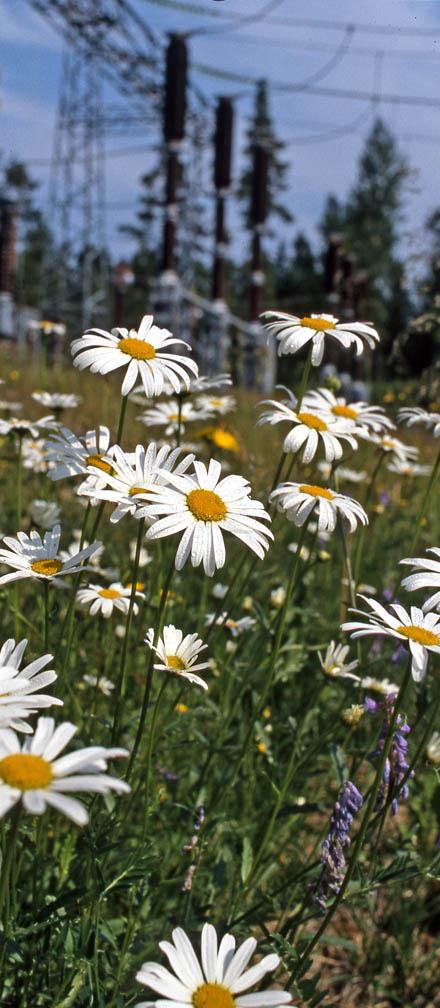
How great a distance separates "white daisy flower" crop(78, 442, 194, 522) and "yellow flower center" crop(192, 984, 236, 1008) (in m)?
0.54

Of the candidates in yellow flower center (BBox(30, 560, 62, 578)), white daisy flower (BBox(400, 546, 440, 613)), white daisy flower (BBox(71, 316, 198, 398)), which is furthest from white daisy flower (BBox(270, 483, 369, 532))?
yellow flower center (BBox(30, 560, 62, 578))

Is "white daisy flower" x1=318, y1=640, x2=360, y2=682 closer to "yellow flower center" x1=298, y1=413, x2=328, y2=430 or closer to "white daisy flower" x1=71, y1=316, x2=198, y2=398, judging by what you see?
"yellow flower center" x1=298, y1=413, x2=328, y2=430

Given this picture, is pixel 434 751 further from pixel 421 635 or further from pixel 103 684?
pixel 103 684

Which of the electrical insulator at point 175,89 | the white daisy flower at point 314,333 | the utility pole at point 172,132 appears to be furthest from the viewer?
the electrical insulator at point 175,89

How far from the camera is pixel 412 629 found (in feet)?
3.59

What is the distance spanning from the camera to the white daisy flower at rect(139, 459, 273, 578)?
41.1 inches

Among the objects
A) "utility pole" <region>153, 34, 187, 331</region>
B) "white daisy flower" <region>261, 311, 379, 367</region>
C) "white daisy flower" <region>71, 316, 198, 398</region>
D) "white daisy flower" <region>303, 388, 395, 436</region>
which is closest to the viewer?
"white daisy flower" <region>71, 316, 198, 398</region>

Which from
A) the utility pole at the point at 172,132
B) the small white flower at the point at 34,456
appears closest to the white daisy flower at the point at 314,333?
the small white flower at the point at 34,456

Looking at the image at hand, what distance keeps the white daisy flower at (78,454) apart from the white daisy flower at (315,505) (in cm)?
28

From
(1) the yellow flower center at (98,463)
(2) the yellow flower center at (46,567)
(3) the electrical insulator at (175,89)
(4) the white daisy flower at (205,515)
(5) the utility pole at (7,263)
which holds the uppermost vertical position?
(3) the electrical insulator at (175,89)

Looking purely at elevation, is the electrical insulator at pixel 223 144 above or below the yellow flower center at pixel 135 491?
above

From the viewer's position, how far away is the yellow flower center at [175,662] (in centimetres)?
124

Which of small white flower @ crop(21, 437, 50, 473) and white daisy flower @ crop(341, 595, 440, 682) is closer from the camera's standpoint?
white daisy flower @ crop(341, 595, 440, 682)

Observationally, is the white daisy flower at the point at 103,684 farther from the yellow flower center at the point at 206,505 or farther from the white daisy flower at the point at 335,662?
the yellow flower center at the point at 206,505
